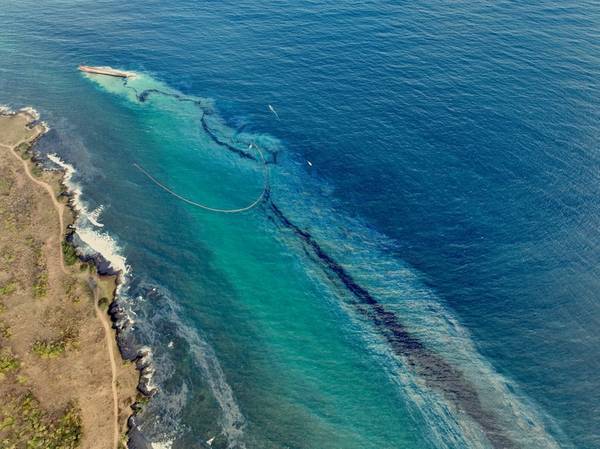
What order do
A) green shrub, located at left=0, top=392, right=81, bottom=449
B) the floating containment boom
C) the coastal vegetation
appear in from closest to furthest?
green shrub, located at left=0, top=392, right=81, bottom=449 → the coastal vegetation → the floating containment boom

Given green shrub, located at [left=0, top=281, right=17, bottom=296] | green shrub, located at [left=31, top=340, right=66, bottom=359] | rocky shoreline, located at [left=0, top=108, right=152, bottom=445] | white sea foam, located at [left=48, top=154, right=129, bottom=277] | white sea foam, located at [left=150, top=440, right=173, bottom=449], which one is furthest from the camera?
white sea foam, located at [left=48, top=154, right=129, bottom=277]

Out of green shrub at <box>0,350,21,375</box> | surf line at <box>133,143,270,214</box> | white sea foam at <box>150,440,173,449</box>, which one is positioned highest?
surf line at <box>133,143,270,214</box>

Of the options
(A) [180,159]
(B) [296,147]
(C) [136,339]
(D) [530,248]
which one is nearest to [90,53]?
(A) [180,159]

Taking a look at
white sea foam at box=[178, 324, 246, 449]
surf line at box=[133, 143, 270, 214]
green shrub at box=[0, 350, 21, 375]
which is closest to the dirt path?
white sea foam at box=[178, 324, 246, 449]

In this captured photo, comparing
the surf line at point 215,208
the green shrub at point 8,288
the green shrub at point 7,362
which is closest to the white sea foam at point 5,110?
the surf line at point 215,208

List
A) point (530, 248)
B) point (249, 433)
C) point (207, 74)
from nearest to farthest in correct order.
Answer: point (249, 433)
point (530, 248)
point (207, 74)

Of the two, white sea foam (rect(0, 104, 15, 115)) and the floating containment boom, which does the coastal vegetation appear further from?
the floating containment boom

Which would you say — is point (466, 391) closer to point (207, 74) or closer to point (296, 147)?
point (296, 147)
